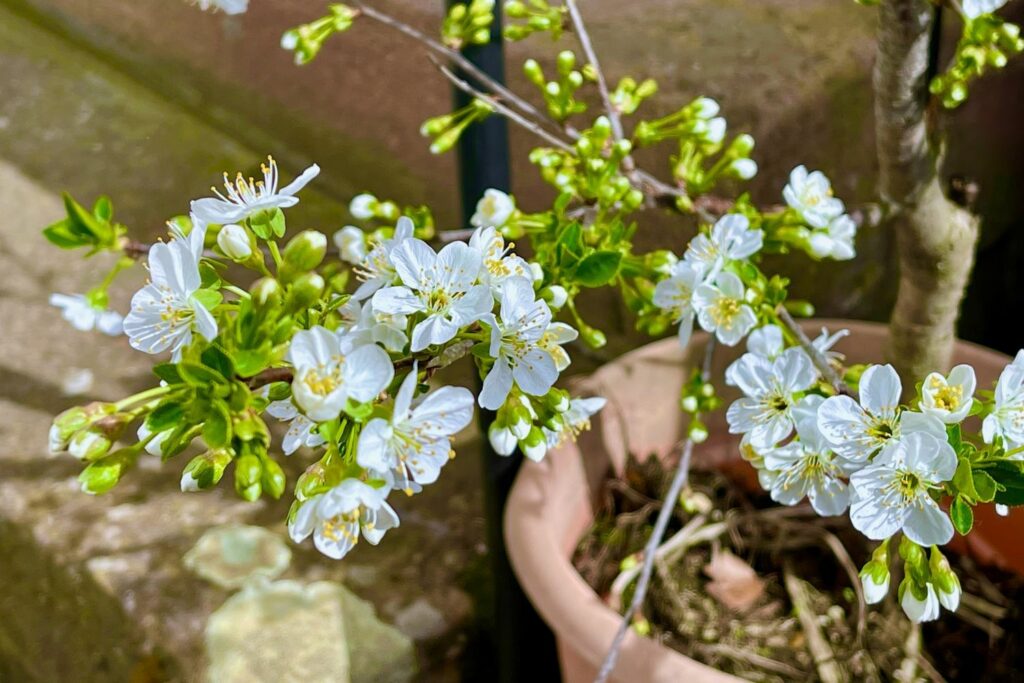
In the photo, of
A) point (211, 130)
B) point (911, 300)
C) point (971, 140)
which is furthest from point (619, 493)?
point (211, 130)

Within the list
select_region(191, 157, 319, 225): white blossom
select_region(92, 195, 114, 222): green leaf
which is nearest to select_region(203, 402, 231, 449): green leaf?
select_region(191, 157, 319, 225): white blossom

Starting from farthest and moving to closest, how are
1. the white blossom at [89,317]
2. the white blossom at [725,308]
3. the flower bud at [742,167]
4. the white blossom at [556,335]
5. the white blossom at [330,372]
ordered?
the white blossom at [89,317] < the flower bud at [742,167] < the white blossom at [725,308] < the white blossom at [556,335] < the white blossom at [330,372]

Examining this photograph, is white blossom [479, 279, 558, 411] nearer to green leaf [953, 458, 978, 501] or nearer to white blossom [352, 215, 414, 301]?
white blossom [352, 215, 414, 301]

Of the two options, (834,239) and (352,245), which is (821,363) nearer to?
(834,239)

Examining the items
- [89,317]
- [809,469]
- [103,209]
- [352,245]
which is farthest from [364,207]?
[809,469]

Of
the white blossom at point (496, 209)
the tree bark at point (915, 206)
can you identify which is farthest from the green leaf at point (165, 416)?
the tree bark at point (915, 206)

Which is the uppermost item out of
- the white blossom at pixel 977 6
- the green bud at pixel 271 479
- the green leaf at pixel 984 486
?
the white blossom at pixel 977 6

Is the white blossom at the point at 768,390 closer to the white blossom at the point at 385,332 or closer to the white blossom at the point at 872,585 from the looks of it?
the white blossom at the point at 872,585
